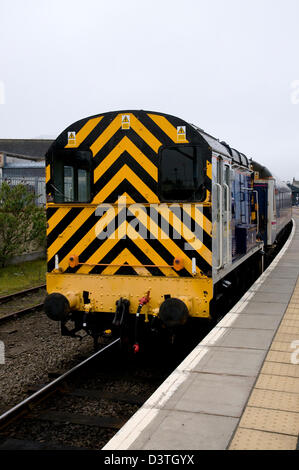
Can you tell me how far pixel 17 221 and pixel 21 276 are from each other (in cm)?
264

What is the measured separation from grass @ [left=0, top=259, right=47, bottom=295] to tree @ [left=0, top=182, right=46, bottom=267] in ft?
1.81

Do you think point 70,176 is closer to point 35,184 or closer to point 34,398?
point 34,398

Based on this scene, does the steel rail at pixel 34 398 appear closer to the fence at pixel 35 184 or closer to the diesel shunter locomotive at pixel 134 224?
the diesel shunter locomotive at pixel 134 224

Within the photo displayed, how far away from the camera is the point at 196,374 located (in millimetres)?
5348

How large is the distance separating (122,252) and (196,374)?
2.19m

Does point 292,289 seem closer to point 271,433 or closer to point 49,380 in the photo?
point 49,380

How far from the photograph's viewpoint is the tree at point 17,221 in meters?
16.7

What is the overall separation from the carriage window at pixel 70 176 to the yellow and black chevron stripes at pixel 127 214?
106 millimetres

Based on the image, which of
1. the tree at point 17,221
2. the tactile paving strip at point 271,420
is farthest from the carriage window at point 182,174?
the tree at point 17,221

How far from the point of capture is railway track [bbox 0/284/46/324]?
32.9ft

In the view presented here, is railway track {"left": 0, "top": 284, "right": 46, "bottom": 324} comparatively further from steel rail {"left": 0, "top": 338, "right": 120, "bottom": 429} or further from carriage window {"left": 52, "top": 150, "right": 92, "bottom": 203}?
carriage window {"left": 52, "top": 150, "right": 92, "bottom": 203}

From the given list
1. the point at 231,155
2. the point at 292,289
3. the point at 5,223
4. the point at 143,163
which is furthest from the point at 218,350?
the point at 5,223

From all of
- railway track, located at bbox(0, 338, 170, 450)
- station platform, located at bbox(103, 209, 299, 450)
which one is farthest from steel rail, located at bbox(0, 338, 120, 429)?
station platform, located at bbox(103, 209, 299, 450)
